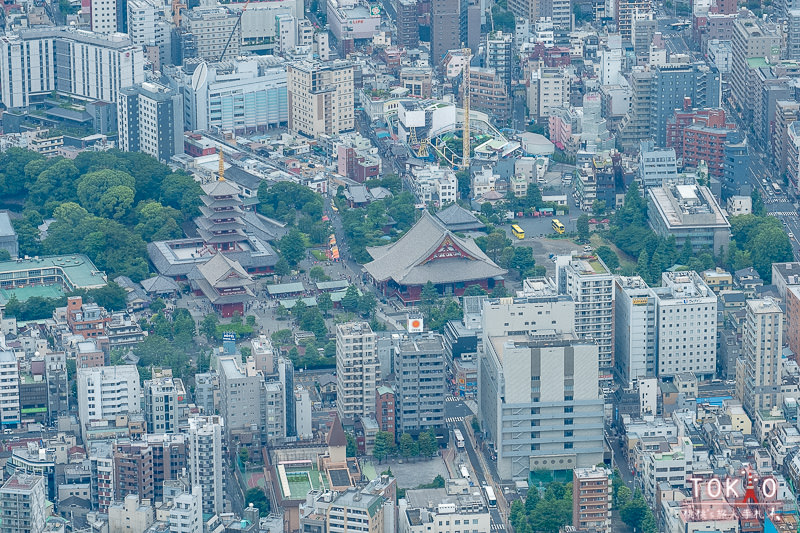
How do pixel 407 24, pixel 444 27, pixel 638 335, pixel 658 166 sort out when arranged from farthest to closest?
pixel 407 24 < pixel 444 27 < pixel 658 166 < pixel 638 335

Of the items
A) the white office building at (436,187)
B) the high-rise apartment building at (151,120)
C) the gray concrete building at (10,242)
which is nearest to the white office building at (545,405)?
the white office building at (436,187)

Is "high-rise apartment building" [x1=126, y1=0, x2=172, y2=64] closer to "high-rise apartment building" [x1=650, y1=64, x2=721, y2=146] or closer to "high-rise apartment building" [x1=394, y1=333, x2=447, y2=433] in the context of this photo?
"high-rise apartment building" [x1=650, y1=64, x2=721, y2=146]

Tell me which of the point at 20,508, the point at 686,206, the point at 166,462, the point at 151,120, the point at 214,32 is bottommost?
the point at 20,508

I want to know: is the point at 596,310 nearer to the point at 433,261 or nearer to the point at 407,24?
the point at 433,261

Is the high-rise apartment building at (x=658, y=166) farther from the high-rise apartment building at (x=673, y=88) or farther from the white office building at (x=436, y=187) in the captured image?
the white office building at (x=436, y=187)

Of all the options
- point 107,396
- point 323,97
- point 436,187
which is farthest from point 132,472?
point 323,97

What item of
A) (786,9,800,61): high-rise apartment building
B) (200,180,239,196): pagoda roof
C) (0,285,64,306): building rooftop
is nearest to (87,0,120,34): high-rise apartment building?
(200,180,239,196): pagoda roof
